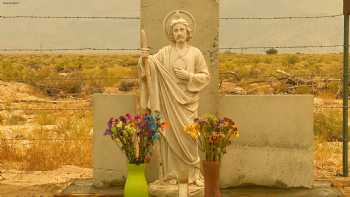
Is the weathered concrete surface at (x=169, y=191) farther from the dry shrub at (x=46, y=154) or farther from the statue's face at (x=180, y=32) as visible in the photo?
the dry shrub at (x=46, y=154)

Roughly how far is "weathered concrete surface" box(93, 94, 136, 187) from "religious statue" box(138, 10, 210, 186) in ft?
2.06

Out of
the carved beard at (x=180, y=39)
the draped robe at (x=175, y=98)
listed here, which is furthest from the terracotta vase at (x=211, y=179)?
the carved beard at (x=180, y=39)

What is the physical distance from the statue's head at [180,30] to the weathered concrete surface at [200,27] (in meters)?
0.34

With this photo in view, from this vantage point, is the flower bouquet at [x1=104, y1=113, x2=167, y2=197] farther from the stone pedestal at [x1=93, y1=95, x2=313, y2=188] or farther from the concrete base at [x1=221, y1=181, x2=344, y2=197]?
the stone pedestal at [x1=93, y1=95, x2=313, y2=188]

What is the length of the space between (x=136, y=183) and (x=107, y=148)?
94.2 inches

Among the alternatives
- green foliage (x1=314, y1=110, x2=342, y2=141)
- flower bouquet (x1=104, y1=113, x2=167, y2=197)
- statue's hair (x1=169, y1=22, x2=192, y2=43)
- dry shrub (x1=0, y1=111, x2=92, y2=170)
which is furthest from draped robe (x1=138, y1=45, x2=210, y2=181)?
green foliage (x1=314, y1=110, x2=342, y2=141)

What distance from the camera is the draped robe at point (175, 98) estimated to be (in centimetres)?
780

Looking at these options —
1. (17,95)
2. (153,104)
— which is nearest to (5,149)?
(153,104)

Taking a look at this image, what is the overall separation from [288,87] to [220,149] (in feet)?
49.8

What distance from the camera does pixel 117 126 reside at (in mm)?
6062

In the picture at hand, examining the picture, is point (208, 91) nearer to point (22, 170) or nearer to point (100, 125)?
point (100, 125)

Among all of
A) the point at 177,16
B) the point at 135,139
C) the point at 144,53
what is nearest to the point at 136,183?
the point at 135,139

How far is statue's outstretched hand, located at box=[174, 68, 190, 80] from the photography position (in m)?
7.71

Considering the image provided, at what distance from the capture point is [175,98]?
7793mm
